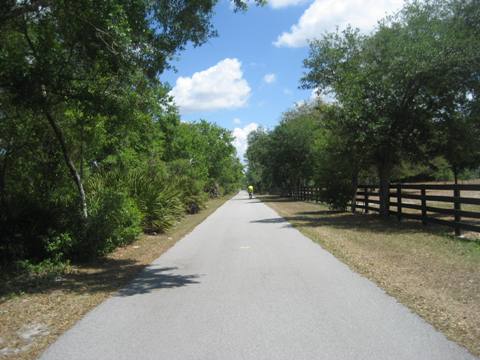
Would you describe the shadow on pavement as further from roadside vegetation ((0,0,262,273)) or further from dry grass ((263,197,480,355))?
dry grass ((263,197,480,355))

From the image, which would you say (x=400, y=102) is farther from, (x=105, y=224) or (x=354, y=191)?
(x=105, y=224)

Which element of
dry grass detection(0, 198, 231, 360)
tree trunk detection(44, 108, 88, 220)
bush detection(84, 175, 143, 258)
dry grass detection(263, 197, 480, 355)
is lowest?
dry grass detection(0, 198, 231, 360)

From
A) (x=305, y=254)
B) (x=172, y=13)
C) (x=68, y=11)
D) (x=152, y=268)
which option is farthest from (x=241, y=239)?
(x=68, y=11)

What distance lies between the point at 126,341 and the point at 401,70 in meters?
15.7

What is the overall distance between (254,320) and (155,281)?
337 cm

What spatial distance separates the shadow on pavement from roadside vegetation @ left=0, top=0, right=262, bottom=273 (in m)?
2.24

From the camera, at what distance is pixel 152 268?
10.5 m

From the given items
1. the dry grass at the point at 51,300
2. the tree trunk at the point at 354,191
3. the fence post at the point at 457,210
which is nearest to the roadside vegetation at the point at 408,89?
the tree trunk at the point at 354,191

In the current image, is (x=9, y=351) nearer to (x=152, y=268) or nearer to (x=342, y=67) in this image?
(x=152, y=268)

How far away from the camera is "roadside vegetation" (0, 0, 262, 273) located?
29.7 ft

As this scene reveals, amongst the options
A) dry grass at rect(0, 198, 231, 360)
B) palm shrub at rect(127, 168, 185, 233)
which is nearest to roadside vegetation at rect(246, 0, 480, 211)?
palm shrub at rect(127, 168, 185, 233)

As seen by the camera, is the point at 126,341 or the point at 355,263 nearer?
the point at 126,341

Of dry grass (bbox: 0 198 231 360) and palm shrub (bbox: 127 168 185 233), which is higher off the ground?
palm shrub (bbox: 127 168 185 233)

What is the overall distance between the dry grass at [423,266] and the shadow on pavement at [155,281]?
3244 millimetres
